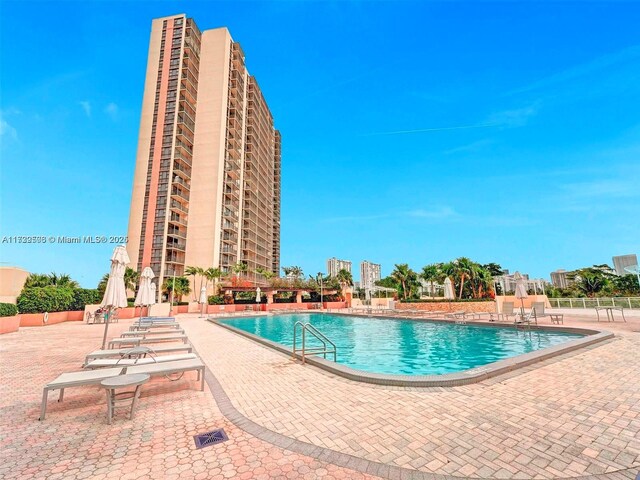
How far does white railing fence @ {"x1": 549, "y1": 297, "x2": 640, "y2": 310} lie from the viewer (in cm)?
2017

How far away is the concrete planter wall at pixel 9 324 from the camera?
44.5 ft

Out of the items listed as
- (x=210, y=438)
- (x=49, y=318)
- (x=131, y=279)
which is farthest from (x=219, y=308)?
(x=210, y=438)

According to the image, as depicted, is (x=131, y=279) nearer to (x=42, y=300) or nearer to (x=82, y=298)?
(x=82, y=298)

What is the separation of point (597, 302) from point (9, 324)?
37375 millimetres


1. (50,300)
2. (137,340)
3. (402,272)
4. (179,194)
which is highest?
(179,194)

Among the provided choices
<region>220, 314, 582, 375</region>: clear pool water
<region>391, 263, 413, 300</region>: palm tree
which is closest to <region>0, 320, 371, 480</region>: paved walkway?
<region>220, 314, 582, 375</region>: clear pool water

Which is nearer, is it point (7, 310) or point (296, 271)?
point (7, 310)

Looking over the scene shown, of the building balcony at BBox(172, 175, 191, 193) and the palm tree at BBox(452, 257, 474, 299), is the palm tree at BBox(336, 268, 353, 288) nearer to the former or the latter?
the palm tree at BBox(452, 257, 474, 299)

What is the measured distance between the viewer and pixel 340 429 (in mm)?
3400

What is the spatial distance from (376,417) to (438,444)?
2.96ft

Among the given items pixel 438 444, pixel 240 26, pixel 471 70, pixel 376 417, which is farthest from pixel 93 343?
pixel 240 26

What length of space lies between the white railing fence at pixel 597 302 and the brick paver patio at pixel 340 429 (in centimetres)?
2162

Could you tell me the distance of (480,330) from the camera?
1385cm

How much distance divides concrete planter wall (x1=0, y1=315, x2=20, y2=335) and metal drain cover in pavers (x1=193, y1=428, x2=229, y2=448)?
56.3 ft
